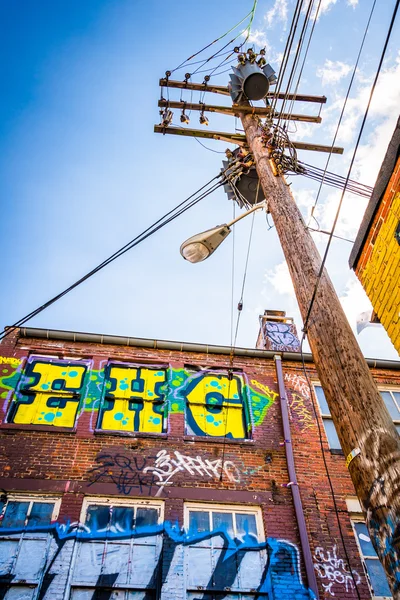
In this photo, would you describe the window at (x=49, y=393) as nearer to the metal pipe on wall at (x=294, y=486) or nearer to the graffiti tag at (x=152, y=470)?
the graffiti tag at (x=152, y=470)

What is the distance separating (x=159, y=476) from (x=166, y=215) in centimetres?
478

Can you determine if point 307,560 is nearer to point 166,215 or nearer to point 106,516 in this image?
point 106,516

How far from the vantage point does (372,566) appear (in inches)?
307

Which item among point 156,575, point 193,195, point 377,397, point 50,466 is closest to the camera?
point 377,397

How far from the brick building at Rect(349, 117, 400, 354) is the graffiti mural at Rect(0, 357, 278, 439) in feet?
15.7

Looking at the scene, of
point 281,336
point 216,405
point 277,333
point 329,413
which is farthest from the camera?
point 277,333

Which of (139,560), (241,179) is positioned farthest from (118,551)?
(241,179)

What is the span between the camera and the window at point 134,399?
9172mm

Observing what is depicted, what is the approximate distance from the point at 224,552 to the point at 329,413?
154 inches

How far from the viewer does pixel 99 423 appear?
9.05 meters

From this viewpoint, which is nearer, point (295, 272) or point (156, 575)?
point (295, 272)

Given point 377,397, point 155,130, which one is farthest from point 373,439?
point 155,130

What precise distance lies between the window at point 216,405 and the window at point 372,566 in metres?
2.71

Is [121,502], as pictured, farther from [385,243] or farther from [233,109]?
[233,109]
